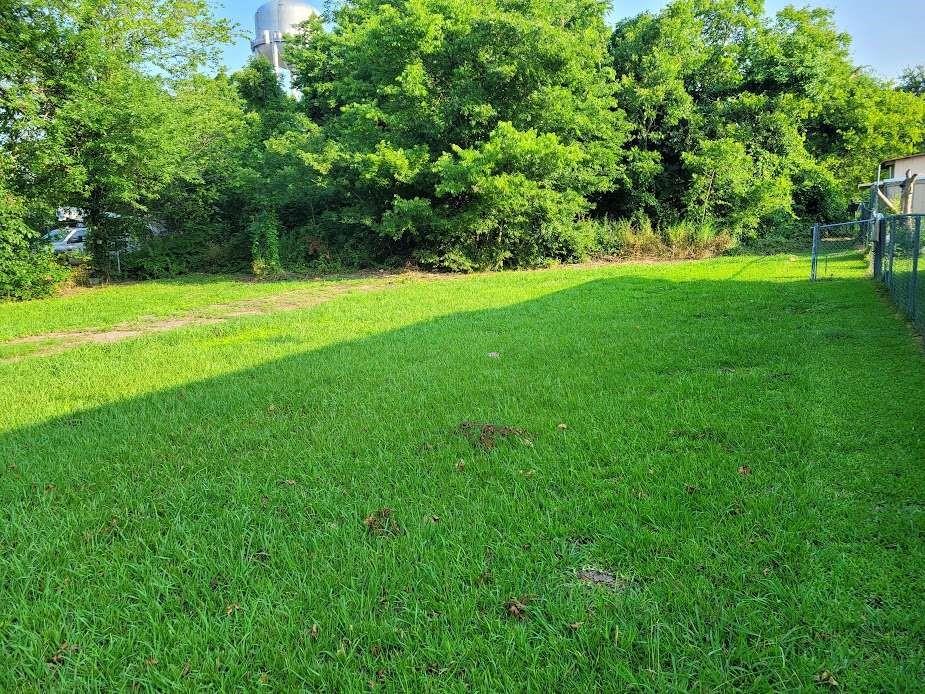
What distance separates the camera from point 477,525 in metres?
2.63

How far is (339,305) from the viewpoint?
33.7ft

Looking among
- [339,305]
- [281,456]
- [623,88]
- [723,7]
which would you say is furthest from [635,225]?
[281,456]

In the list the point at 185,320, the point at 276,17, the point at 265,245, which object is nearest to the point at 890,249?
the point at 185,320

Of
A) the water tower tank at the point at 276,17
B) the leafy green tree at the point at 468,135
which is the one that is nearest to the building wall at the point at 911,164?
the leafy green tree at the point at 468,135

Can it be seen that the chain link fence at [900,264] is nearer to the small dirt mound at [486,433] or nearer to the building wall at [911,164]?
the small dirt mound at [486,433]

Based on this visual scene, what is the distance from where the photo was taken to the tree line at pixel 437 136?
1329 cm

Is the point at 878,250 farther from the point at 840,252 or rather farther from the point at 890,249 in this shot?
the point at 840,252

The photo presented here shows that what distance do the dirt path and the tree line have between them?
11.4 ft

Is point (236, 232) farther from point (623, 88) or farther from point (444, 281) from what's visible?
point (623, 88)

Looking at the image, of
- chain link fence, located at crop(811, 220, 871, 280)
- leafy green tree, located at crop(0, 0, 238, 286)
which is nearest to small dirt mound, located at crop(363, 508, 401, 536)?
chain link fence, located at crop(811, 220, 871, 280)

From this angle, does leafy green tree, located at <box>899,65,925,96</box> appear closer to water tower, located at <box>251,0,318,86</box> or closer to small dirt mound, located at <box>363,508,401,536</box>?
water tower, located at <box>251,0,318,86</box>

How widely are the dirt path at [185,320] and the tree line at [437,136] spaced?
11.4ft

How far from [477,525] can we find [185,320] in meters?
8.08

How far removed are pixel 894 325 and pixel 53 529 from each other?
7040 millimetres
